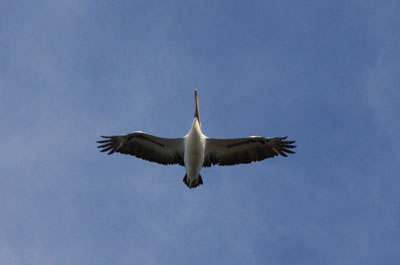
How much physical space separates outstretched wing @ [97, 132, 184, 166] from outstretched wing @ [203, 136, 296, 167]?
1158mm

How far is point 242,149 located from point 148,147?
3582mm

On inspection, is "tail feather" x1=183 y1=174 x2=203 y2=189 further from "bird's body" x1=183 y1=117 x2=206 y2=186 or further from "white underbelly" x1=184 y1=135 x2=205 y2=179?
"white underbelly" x1=184 y1=135 x2=205 y2=179

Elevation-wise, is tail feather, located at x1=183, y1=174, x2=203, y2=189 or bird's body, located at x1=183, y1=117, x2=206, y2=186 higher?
bird's body, located at x1=183, y1=117, x2=206, y2=186

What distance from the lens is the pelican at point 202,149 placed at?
70.4 ft

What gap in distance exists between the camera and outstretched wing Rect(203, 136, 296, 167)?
21.6m

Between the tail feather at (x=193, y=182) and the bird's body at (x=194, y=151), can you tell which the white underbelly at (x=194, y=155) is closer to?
the bird's body at (x=194, y=151)

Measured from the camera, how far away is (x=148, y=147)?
22.0 m

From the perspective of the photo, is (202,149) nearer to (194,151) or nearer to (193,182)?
(194,151)

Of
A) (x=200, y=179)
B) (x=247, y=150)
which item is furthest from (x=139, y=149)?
(x=247, y=150)

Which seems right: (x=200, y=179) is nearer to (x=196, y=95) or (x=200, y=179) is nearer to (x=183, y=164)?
(x=183, y=164)

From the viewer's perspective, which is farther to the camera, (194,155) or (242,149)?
(242,149)

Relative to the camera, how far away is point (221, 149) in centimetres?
2191

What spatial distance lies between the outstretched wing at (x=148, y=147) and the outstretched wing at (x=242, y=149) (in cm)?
116

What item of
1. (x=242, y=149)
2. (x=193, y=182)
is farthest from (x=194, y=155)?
(x=242, y=149)
